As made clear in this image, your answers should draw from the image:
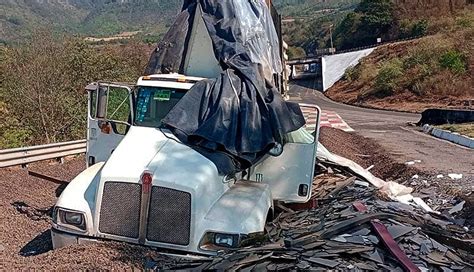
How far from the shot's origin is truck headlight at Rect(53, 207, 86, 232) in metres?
6.11

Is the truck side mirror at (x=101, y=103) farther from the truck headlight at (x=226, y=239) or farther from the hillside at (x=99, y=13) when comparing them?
the hillside at (x=99, y=13)

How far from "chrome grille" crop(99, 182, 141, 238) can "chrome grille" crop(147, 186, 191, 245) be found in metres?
0.19

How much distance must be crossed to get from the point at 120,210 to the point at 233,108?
1.88 meters

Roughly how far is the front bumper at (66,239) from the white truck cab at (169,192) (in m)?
0.01

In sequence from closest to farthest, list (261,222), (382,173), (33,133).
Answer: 1. (261,222)
2. (382,173)
3. (33,133)

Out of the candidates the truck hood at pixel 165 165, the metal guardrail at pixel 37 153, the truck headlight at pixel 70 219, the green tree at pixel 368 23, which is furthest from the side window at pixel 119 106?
the green tree at pixel 368 23

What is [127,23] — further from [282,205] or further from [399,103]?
[282,205]

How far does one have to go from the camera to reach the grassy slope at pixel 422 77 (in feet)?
146

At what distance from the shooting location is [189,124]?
6.86 metres

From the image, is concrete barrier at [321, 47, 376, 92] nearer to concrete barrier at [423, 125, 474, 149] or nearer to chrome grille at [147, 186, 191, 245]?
concrete barrier at [423, 125, 474, 149]

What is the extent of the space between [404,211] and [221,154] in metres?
2.42

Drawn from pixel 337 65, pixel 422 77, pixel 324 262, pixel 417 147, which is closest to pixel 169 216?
pixel 324 262

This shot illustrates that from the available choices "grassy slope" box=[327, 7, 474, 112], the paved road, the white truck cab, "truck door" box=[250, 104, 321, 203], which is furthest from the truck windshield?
"grassy slope" box=[327, 7, 474, 112]

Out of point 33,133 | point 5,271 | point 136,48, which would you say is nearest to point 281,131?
point 5,271
